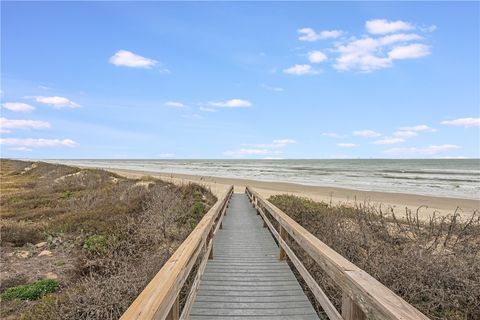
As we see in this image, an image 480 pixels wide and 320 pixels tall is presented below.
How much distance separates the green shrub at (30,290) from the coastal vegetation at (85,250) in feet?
0.05

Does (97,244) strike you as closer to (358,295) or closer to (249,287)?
(249,287)

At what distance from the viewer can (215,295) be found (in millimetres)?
4441

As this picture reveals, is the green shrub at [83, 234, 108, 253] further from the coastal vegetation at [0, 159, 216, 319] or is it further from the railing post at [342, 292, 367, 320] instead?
the railing post at [342, 292, 367, 320]

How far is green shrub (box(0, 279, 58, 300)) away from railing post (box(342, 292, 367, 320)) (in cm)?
577

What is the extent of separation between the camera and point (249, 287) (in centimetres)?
476

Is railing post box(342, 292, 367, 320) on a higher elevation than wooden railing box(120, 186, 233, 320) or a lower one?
lower

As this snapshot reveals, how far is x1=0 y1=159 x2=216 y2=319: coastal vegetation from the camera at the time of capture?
4.89 m

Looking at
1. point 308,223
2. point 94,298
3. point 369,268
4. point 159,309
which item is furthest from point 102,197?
point 159,309

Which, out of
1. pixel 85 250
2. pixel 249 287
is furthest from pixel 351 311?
pixel 85 250

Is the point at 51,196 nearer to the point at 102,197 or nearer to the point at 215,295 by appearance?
the point at 102,197

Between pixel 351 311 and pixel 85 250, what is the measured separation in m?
7.30

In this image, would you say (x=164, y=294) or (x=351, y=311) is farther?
(x=351, y=311)

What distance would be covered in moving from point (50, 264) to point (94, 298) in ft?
13.2

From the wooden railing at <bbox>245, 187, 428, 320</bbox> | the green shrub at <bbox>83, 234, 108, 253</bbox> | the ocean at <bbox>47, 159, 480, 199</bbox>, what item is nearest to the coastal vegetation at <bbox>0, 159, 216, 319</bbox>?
the green shrub at <bbox>83, 234, 108, 253</bbox>
